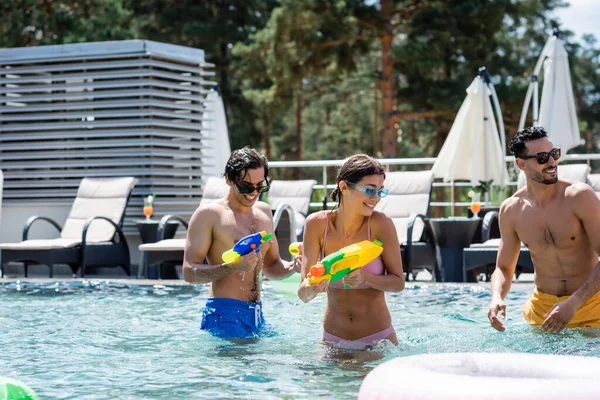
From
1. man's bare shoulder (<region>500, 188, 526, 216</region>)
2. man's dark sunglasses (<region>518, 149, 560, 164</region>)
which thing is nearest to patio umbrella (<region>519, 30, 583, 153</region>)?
man's bare shoulder (<region>500, 188, 526, 216</region>)

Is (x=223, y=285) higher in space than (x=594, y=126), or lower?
lower

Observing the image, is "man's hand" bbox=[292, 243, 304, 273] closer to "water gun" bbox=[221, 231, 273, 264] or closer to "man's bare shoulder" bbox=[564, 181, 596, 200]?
"water gun" bbox=[221, 231, 273, 264]

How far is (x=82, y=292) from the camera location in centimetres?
801

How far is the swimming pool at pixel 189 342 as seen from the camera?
4.11 meters

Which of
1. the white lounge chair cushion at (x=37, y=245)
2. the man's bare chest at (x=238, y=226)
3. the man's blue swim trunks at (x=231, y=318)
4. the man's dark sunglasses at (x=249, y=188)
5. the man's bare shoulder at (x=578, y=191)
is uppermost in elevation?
the man's dark sunglasses at (x=249, y=188)

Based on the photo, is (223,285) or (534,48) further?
(534,48)

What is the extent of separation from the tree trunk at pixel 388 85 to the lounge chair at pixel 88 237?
42.1 feet

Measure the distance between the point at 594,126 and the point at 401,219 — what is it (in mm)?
34676

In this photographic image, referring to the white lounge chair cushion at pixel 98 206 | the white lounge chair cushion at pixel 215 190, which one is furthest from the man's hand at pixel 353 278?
the white lounge chair cushion at pixel 98 206

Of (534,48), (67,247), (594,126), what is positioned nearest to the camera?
(67,247)

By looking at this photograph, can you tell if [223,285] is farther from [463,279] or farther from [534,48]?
[534,48]

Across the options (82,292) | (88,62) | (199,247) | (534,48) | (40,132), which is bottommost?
(82,292)

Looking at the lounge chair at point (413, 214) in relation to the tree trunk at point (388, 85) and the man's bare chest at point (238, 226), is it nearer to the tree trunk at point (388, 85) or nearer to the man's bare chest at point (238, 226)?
the man's bare chest at point (238, 226)

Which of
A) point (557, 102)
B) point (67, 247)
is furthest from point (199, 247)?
point (557, 102)
